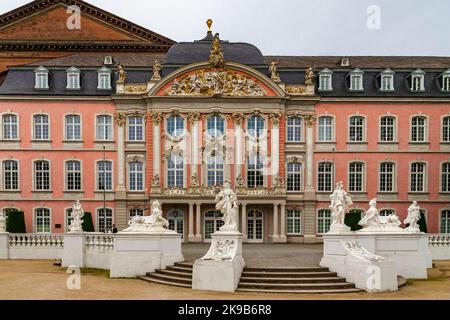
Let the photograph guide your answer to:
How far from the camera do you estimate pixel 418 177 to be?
56.4m

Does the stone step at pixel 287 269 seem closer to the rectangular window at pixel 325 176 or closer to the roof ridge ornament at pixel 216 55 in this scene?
the roof ridge ornament at pixel 216 55

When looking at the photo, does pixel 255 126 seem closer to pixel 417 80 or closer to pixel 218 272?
pixel 417 80

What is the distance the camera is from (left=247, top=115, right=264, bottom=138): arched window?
55156 millimetres

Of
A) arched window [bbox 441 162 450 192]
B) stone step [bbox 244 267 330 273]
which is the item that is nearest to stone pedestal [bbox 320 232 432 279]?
stone step [bbox 244 267 330 273]

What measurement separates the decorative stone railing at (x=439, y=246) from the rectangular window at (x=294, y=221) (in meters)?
17.7

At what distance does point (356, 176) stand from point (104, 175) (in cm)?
1729

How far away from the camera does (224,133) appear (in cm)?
5497

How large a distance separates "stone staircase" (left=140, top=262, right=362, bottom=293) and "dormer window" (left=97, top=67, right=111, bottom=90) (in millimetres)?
30627

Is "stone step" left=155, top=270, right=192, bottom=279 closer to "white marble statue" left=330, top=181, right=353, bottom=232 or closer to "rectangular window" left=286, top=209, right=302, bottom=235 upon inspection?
"white marble statue" left=330, top=181, right=353, bottom=232

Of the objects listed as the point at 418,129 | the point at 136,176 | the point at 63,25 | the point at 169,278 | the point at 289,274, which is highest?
the point at 63,25

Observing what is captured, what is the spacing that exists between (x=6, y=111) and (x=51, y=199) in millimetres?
6703

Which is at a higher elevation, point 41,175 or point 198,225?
point 41,175

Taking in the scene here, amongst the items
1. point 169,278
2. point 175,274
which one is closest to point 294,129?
point 175,274
